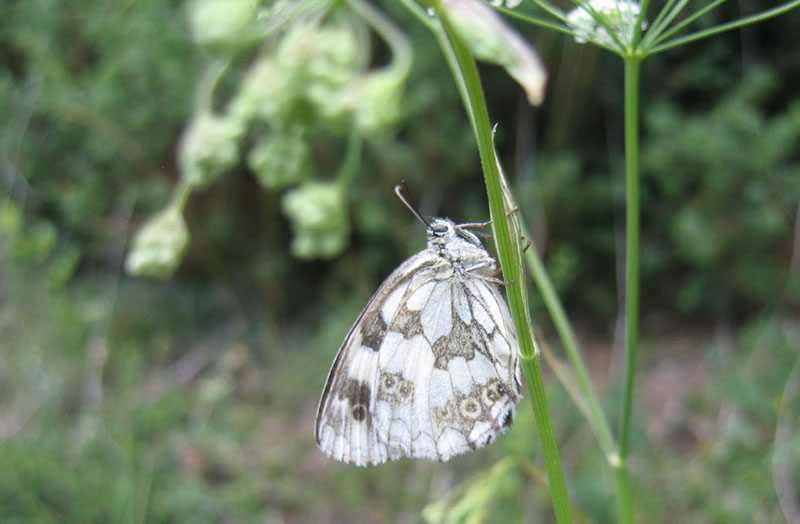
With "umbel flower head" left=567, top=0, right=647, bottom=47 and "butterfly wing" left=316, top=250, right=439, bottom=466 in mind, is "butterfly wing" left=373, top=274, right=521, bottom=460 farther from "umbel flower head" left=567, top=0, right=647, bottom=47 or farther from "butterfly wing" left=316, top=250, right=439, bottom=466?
"umbel flower head" left=567, top=0, right=647, bottom=47

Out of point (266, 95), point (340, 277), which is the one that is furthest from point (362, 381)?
point (340, 277)

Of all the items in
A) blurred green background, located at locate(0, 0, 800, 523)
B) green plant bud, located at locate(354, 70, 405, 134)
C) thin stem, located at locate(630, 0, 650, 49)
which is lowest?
blurred green background, located at locate(0, 0, 800, 523)

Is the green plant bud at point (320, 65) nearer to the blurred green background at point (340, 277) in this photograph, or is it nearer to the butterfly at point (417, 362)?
the blurred green background at point (340, 277)

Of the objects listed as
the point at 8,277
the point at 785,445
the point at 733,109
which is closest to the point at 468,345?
the point at 785,445

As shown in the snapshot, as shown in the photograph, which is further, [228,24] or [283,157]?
[283,157]

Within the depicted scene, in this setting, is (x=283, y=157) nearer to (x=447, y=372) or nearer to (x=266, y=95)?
(x=266, y=95)

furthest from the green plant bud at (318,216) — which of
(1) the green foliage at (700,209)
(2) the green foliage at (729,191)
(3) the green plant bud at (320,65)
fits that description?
(2) the green foliage at (729,191)

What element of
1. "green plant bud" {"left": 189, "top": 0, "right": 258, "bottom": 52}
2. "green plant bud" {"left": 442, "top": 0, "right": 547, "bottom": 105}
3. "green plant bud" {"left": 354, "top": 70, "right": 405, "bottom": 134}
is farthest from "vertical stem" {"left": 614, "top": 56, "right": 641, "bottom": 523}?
"green plant bud" {"left": 354, "top": 70, "right": 405, "bottom": 134}

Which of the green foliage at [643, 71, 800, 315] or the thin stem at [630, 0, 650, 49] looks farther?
the green foliage at [643, 71, 800, 315]

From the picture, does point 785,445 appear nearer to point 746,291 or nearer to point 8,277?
point 746,291
